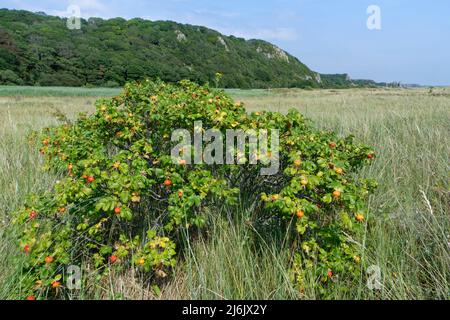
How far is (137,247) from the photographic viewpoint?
81.5 inches

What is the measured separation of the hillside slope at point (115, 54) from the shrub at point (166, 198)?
95.1 feet

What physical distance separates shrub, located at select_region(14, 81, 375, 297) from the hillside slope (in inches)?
1142

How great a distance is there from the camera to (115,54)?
6738 centimetres

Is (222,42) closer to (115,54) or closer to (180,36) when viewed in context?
(180,36)

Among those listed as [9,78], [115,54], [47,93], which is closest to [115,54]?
[115,54]

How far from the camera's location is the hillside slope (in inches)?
2154

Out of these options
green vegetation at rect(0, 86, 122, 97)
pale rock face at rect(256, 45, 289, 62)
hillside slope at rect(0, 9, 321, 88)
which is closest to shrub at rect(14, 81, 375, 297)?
green vegetation at rect(0, 86, 122, 97)

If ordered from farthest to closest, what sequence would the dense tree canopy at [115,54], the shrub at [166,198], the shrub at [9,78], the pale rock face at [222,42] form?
the pale rock face at [222,42], the dense tree canopy at [115,54], the shrub at [9,78], the shrub at [166,198]

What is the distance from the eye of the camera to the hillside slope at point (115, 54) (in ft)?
180

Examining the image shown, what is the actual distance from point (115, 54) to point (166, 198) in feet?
239

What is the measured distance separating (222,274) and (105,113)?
160 centimetres

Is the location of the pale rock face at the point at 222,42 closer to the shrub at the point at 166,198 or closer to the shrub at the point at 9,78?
the shrub at the point at 9,78

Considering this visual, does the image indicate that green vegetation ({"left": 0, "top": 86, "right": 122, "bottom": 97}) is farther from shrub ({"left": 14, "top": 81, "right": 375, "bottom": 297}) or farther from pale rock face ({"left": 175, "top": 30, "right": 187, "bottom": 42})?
pale rock face ({"left": 175, "top": 30, "right": 187, "bottom": 42})

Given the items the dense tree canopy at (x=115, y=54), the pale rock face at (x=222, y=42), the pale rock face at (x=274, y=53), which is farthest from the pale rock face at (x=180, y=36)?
the pale rock face at (x=274, y=53)
